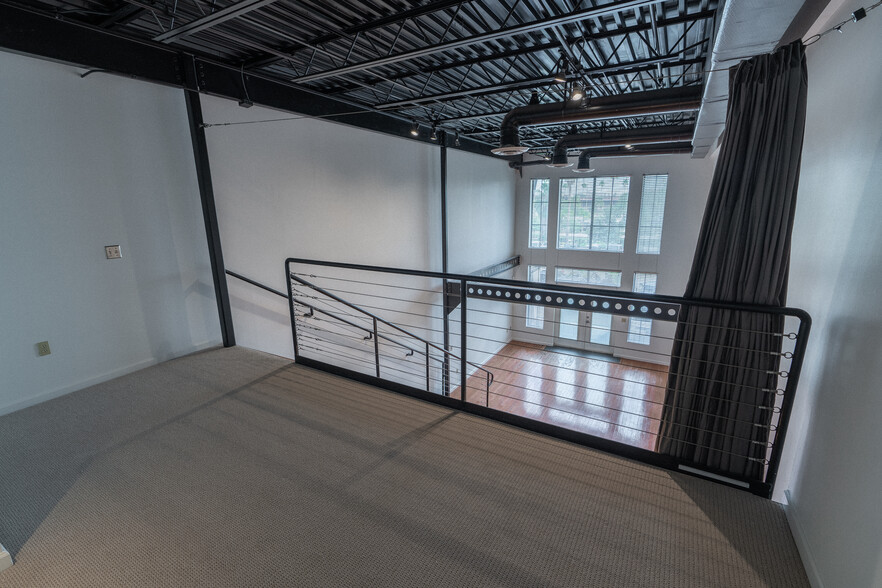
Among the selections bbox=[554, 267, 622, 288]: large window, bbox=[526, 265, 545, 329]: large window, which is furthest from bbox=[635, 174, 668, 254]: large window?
bbox=[526, 265, 545, 329]: large window

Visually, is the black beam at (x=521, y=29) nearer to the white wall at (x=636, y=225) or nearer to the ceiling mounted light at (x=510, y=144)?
the ceiling mounted light at (x=510, y=144)

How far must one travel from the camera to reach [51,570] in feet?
4.97

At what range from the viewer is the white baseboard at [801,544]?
140 cm

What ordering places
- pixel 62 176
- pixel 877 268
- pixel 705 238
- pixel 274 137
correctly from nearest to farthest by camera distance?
1. pixel 877 268
2. pixel 705 238
3. pixel 62 176
4. pixel 274 137

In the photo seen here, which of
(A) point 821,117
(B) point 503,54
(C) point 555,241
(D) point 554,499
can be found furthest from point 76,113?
(C) point 555,241

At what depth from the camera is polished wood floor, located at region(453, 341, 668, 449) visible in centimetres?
724

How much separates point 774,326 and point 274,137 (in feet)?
15.5

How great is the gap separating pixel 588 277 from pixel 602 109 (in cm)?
675

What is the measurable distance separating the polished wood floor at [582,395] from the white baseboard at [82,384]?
450 centimetres

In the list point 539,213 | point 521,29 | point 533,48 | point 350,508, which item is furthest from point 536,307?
point 350,508

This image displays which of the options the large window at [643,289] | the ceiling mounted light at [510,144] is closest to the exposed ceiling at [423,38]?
the ceiling mounted light at [510,144]

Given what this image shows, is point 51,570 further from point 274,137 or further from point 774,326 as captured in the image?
point 274,137

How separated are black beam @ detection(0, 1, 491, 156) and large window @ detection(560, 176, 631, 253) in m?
7.61

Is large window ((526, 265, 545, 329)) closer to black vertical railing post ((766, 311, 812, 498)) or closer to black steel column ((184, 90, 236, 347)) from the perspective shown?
black steel column ((184, 90, 236, 347))
